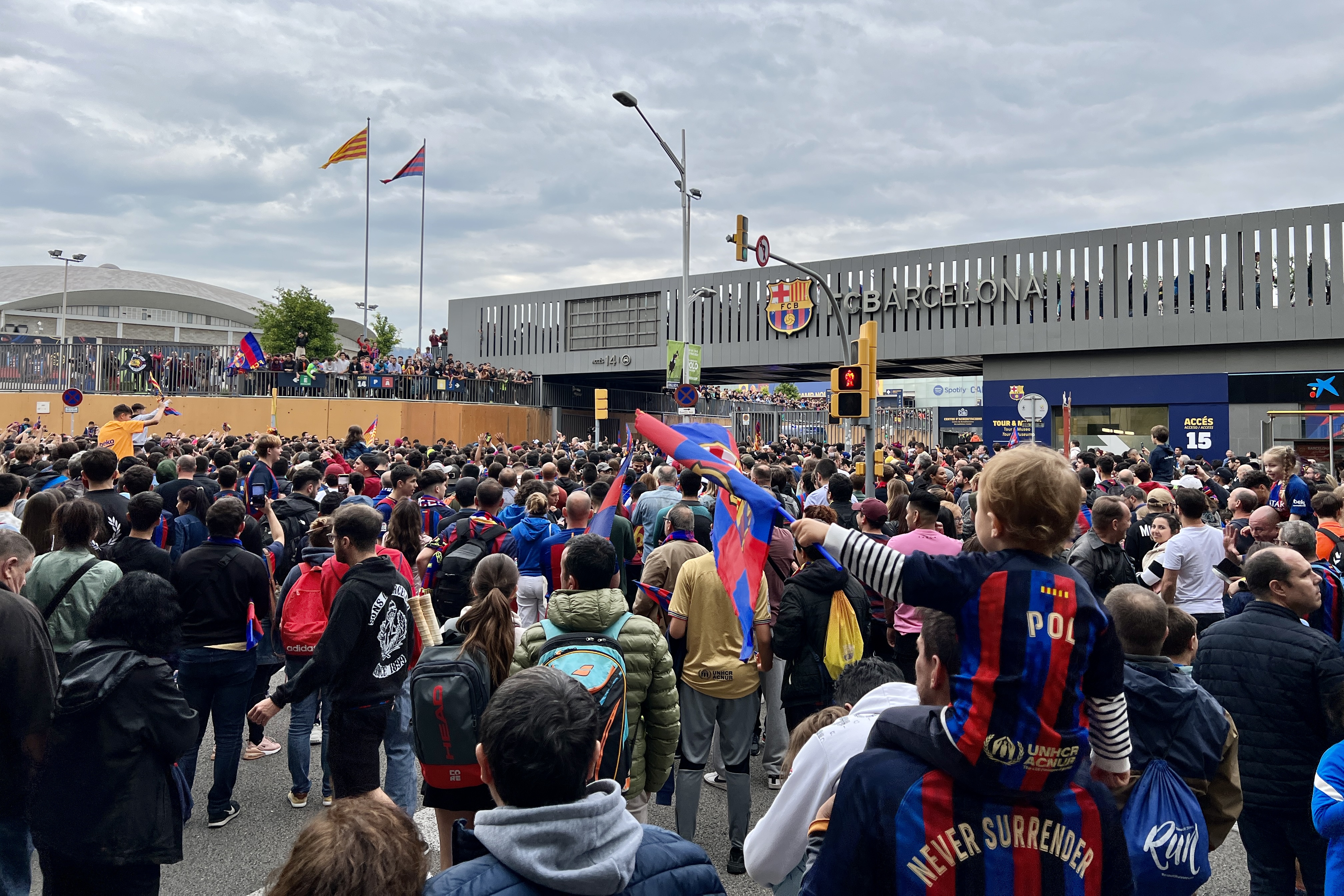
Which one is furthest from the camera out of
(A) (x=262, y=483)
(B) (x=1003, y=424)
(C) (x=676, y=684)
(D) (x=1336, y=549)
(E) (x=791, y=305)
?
(E) (x=791, y=305)

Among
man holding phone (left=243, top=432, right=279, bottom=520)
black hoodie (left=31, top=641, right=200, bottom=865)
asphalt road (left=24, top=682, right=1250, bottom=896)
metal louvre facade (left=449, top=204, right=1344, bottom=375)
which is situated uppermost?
metal louvre facade (left=449, top=204, right=1344, bottom=375)

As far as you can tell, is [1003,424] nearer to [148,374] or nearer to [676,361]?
[676,361]

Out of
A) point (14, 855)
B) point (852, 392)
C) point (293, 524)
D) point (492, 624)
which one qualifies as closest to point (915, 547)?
point (492, 624)

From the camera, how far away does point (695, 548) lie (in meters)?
5.78

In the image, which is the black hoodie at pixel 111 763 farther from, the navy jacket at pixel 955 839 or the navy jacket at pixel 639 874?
the navy jacket at pixel 955 839

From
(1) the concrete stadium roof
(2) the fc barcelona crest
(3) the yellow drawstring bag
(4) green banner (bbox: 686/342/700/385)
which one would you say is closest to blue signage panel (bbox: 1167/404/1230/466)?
(2) the fc barcelona crest

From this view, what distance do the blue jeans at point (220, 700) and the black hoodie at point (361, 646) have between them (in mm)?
1216

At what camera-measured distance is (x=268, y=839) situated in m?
5.03

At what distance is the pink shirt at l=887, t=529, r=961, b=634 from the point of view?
553 cm

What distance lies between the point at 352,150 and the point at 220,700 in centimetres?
4141

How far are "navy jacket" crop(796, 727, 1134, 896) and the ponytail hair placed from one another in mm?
2212

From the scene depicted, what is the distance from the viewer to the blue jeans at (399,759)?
16.5ft

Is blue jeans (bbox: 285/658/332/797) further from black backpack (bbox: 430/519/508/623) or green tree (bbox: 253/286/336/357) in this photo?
green tree (bbox: 253/286/336/357)

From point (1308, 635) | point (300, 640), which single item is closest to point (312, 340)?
point (300, 640)
